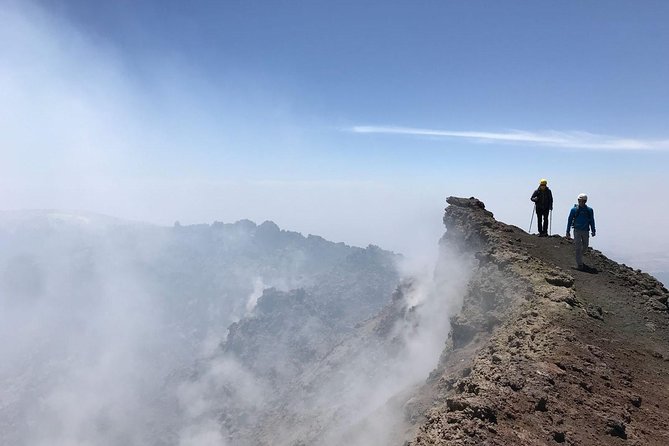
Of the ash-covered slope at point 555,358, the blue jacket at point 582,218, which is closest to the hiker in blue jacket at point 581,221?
the blue jacket at point 582,218

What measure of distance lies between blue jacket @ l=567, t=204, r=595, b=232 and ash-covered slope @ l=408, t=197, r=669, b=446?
8.07 feet

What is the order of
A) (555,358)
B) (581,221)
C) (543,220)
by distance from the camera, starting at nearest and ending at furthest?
(555,358), (581,221), (543,220)

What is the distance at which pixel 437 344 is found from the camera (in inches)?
2061

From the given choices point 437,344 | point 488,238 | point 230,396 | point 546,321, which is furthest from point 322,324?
point 546,321

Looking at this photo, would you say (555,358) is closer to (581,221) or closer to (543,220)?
(581,221)

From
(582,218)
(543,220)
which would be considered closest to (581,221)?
(582,218)

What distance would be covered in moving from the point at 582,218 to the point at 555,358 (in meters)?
11.9

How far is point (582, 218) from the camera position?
22031 millimetres

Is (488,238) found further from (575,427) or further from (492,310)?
(575,427)

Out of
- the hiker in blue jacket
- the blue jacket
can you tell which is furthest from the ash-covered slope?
the blue jacket

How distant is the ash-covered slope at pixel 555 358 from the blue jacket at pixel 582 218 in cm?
246

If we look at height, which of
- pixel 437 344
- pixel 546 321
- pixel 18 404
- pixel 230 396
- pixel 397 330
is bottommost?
pixel 18 404

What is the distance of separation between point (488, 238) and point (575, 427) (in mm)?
20696

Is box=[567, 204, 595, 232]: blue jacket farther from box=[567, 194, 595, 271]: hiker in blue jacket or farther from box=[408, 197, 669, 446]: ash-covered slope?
box=[408, 197, 669, 446]: ash-covered slope
